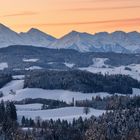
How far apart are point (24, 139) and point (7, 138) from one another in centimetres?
527

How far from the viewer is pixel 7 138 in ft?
640

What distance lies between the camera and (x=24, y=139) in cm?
19700
